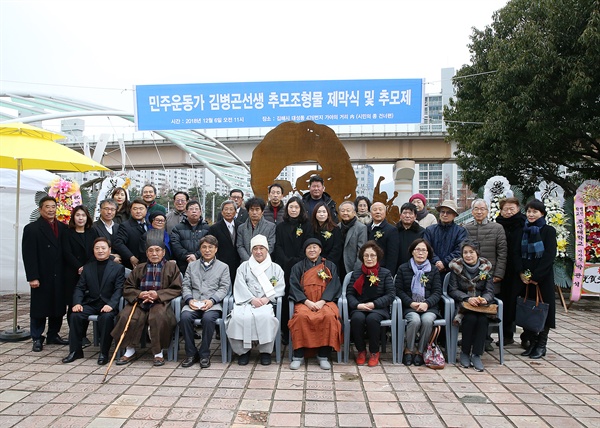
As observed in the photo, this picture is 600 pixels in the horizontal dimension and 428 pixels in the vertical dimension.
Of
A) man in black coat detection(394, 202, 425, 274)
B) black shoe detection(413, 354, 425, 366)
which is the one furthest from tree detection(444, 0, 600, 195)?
black shoe detection(413, 354, 425, 366)

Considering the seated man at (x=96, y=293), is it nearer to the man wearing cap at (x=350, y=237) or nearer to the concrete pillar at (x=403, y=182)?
the man wearing cap at (x=350, y=237)

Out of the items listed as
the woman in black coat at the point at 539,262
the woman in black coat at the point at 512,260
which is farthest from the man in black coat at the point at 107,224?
the woman in black coat at the point at 539,262

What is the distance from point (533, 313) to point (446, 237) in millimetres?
1039

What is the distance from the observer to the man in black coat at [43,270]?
4.48 m

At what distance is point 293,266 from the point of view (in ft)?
14.1

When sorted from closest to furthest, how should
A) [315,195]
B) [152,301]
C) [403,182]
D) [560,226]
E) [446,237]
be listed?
[152,301] < [446,237] < [315,195] < [560,226] < [403,182]

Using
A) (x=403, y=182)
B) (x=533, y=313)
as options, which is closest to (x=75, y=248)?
(x=533, y=313)

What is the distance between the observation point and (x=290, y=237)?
460 cm

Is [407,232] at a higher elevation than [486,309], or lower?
higher

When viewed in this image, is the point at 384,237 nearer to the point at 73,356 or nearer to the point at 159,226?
the point at 159,226

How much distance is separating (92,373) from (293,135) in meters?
3.79

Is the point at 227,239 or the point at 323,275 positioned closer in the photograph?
the point at 323,275

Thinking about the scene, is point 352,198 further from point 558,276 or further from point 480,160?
point 480,160

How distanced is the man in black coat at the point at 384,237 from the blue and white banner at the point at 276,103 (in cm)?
379
